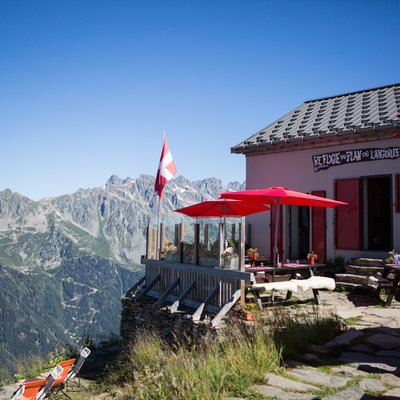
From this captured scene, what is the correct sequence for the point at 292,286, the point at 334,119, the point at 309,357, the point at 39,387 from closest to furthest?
the point at 309,357 → the point at 39,387 → the point at 292,286 → the point at 334,119

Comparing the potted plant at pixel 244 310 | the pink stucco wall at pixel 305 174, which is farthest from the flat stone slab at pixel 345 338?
the pink stucco wall at pixel 305 174

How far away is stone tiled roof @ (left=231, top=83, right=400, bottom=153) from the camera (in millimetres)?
13523

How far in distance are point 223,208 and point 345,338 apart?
5.39m

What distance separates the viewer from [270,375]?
5.30 m

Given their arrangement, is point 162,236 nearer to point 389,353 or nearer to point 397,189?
point 397,189

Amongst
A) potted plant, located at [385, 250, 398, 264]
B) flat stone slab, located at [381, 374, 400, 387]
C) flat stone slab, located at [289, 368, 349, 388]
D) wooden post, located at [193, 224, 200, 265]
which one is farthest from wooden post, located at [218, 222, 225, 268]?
flat stone slab, located at [381, 374, 400, 387]

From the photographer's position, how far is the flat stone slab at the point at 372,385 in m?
4.82

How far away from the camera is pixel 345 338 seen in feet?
22.7

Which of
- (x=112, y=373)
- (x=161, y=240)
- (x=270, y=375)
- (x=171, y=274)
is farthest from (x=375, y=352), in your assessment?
(x=161, y=240)

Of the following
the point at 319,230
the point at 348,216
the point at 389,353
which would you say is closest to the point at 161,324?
the point at 319,230

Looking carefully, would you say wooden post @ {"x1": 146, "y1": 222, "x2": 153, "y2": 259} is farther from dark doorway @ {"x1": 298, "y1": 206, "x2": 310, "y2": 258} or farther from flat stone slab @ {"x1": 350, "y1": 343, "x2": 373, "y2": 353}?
flat stone slab @ {"x1": 350, "y1": 343, "x2": 373, "y2": 353}

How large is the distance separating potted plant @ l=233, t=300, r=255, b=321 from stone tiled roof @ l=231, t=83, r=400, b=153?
5.92m

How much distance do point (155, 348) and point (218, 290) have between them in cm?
249

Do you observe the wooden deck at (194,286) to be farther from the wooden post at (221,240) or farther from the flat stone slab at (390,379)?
the flat stone slab at (390,379)
